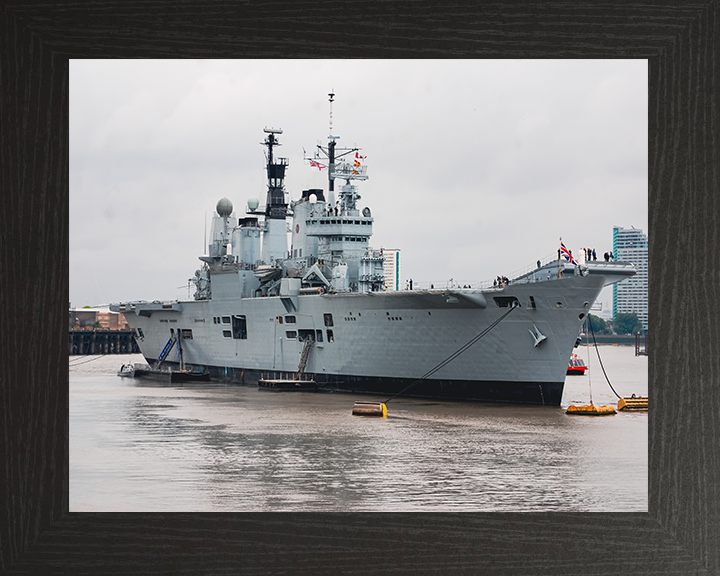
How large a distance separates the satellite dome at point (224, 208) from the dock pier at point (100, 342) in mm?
22614

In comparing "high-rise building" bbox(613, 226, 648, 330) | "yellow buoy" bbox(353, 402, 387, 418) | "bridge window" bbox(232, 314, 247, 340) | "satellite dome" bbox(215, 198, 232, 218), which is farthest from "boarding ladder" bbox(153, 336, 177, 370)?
"high-rise building" bbox(613, 226, 648, 330)

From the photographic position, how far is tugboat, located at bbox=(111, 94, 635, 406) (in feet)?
52.9

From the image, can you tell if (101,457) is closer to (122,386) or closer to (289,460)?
(289,460)

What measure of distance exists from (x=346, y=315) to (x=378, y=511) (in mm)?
15105

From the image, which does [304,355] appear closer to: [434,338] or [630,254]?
[434,338]

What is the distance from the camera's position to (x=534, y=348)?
633 inches

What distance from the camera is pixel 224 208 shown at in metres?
27.4

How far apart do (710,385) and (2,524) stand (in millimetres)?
3145

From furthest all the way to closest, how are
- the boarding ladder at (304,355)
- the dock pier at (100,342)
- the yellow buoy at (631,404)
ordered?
the dock pier at (100,342)
the boarding ladder at (304,355)
the yellow buoy at (631,404)

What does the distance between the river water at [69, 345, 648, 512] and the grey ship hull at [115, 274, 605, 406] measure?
1.49 ft

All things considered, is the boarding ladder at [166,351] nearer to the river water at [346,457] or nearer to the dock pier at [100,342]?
the river water at [346,457]

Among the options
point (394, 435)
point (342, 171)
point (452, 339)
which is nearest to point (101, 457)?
point (394, 435)

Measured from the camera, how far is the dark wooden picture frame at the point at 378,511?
3.60 m

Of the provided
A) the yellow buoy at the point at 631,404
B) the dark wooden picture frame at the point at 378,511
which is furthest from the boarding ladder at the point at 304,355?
Result: the dark wooden picture frame at the point at 378,511
